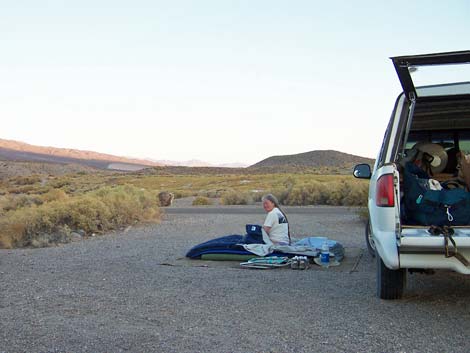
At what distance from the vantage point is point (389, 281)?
6.84 m

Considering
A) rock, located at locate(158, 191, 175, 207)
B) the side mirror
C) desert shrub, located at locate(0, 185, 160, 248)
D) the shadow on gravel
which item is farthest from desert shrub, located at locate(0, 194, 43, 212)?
the side mirror

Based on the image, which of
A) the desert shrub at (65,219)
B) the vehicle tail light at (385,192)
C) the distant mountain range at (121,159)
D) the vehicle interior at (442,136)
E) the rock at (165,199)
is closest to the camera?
the vehicle tail light at (385,192)

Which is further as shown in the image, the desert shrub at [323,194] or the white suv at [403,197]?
the desert shrub at [323,194]

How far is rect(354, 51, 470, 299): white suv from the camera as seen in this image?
5.91 metres

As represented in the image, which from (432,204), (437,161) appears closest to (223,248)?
(437,161)

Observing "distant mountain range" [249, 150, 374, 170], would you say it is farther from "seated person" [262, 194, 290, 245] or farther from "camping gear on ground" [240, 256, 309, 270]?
"camping gear on ground" [240, 256, 309, 270]

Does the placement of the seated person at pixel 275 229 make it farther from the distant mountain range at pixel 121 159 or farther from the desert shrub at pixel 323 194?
the distant mountain range at pixel 121 159

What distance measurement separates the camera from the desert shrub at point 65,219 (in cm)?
1500

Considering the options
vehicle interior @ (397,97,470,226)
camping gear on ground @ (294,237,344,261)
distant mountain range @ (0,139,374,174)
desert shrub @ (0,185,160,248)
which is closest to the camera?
vehicle interior @ (397,97,470,226)

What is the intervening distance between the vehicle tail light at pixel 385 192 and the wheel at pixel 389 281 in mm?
780

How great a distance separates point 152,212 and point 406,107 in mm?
14220

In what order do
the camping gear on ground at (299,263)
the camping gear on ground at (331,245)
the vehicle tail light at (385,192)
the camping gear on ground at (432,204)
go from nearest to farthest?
the vehicle tail light at (385,192) < the camping gear on ground at (432,204) < the camping gear on ground at (299,263) < the camping gear on ground at (331,245)

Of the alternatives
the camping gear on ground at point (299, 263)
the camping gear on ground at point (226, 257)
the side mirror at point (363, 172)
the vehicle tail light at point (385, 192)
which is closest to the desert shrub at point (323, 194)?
the camping gear on ground at point (226, 257)

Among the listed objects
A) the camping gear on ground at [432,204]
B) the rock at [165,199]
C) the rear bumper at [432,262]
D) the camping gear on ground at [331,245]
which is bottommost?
the rock at [165,199]
